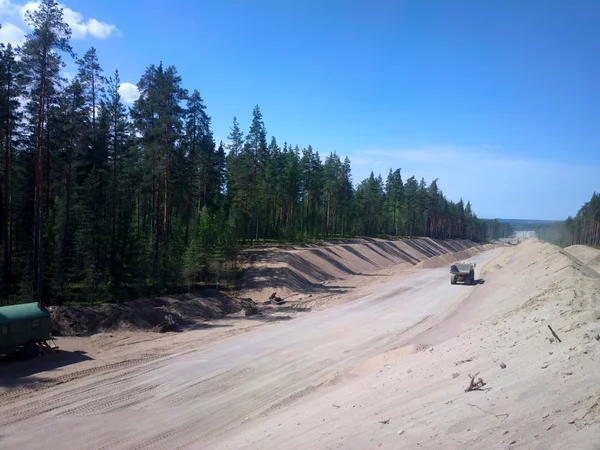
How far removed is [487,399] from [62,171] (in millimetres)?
33835

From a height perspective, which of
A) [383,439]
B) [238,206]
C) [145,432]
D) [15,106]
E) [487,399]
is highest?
[15,106]

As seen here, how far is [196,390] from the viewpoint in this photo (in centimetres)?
1428

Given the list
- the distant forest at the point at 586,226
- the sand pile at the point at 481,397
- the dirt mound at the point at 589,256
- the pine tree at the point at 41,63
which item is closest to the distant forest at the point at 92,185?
the pine tree at the point at 41,63

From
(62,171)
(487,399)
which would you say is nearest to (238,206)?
(62,171)

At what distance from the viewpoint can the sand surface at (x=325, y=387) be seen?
25.2 ft

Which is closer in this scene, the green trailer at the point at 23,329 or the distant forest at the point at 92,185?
the green trailer at the point at 23,329

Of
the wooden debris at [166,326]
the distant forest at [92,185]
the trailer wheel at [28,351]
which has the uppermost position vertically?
the distant forest at [92,185]

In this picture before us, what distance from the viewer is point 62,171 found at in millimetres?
32344

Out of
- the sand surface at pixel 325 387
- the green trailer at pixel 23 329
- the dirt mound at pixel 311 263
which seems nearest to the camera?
the sand surface at pixel 325 387

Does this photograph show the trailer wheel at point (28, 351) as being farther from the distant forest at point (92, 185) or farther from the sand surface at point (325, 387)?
the distant forest at point (92, 185)

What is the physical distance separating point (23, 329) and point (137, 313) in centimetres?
761

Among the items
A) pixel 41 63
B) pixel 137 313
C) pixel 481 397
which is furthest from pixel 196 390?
pixel 41 63

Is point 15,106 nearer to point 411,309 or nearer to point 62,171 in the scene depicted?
point 62,171

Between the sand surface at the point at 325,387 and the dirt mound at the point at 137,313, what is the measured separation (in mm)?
1474
